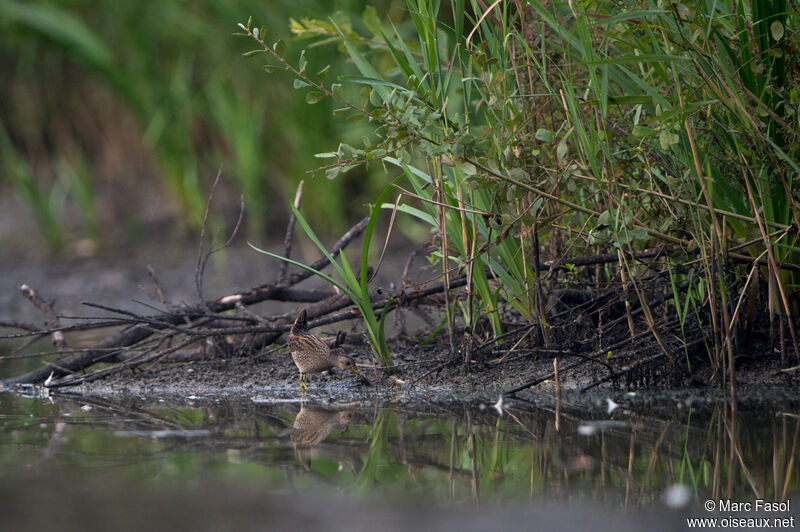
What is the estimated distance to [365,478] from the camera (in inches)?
74.4

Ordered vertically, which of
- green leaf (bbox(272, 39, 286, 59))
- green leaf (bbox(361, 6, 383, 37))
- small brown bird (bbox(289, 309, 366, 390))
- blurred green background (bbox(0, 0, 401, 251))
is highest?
blurred green background (bbox(0, 0, 401, 251))

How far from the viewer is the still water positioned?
5.66 ft

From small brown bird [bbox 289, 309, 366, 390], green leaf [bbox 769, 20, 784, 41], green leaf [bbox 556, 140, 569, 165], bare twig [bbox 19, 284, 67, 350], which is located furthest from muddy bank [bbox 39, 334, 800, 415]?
green leaf [bbox 769, 20, 784, 41]

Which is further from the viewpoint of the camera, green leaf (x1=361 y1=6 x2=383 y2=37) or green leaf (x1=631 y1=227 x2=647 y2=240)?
green leaf (x1=361 y1=6 x2=383 y2=37)

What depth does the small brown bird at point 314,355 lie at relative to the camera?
291 centimetres

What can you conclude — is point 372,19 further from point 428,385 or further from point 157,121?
point 157,121

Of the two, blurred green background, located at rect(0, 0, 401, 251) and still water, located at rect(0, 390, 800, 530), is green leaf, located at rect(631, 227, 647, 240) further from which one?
blurred green background, located at rect(0, 0, 401, 251)

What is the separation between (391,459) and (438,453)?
123 mm

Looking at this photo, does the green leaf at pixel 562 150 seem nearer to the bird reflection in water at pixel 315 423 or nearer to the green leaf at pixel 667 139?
the green leaf at pixel 667 139

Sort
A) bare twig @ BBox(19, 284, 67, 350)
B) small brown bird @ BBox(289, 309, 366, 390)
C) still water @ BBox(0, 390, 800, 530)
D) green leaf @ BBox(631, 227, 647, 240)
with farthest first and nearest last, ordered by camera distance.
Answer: bare twig @ BBox(19, 284, 67, 350)
small brown bird @ BBox(289, 309, 366, 390)
green leaf @ BBox(631, 227, 647, 240)
still water @ BBox(0, 390, 800, 530)

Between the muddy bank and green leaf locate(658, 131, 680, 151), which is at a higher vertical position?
green leaf locate(658, 131, 680, 151)

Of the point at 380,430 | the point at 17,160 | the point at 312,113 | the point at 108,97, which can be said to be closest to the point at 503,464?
the point at 380,430

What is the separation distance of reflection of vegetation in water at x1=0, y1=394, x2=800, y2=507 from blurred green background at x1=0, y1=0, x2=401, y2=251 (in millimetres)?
3629

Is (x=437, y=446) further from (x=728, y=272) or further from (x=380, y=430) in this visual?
(x=728, y=272)
